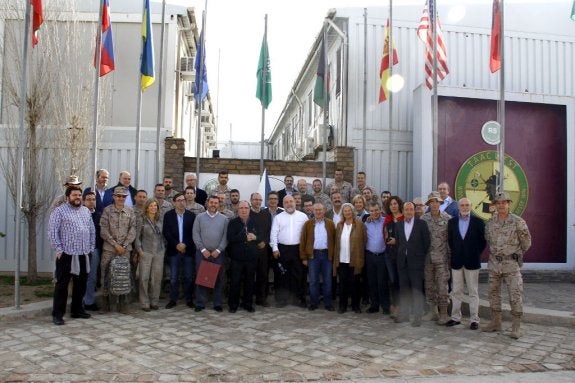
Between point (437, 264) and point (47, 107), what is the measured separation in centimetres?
765

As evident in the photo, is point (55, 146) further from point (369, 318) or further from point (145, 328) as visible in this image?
point (369, 318)

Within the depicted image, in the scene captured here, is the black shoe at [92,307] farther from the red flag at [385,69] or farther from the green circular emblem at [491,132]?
the green circular emblem at [491,132]

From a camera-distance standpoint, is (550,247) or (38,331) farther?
(550,247)

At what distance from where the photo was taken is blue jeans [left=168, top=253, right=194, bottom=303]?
7.64 meters

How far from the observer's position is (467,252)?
6.66 metres

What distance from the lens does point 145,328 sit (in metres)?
6.37

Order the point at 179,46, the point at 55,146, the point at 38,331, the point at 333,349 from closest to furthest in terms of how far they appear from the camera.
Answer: the point at 333,349, the point at 38,331, the point at 55,146, the point at 179,46

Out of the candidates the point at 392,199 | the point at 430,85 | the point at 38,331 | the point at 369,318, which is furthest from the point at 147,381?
the point at 430,85

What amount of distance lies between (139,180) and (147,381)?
6.74 meters

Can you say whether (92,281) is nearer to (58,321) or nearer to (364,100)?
(58,321)

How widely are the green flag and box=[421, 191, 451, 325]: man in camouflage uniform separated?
5.38 m

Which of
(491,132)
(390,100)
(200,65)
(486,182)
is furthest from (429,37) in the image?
(200,65)

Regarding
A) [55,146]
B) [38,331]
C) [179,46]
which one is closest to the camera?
[38,331]

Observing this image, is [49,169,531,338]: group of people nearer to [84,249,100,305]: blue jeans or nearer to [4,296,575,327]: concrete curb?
[84,249,100,305]: blue jeans
